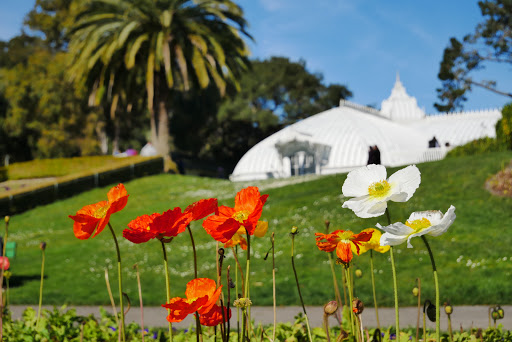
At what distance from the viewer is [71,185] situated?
73.9 feet

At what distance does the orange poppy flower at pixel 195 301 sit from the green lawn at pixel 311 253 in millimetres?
3566

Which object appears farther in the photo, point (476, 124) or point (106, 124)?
point (106, 124)

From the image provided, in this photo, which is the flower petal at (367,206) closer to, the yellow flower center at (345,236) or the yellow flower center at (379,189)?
the yellow flower center at (379,189)

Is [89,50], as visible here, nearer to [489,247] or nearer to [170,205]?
[170,205]

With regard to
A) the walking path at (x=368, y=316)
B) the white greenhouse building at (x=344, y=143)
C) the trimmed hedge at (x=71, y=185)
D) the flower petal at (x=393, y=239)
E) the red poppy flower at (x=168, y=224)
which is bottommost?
the walking path at (x=368, y=316)

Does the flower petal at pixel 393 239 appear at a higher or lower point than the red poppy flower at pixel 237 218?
lower

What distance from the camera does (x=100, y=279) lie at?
10070 millimetres

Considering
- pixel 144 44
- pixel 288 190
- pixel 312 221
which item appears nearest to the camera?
pixel 312 221

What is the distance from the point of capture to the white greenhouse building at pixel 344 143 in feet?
95.0

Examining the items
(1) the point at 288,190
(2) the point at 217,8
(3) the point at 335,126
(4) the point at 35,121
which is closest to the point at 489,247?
(1) the point at 288,190

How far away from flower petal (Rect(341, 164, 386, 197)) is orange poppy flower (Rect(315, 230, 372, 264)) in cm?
13

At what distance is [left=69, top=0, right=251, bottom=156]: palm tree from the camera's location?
23312mm

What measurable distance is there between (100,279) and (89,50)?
1547 cm

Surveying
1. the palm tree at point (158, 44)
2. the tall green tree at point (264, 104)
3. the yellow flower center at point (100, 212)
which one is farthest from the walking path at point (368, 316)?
the tall green tree at point (264, 104)
